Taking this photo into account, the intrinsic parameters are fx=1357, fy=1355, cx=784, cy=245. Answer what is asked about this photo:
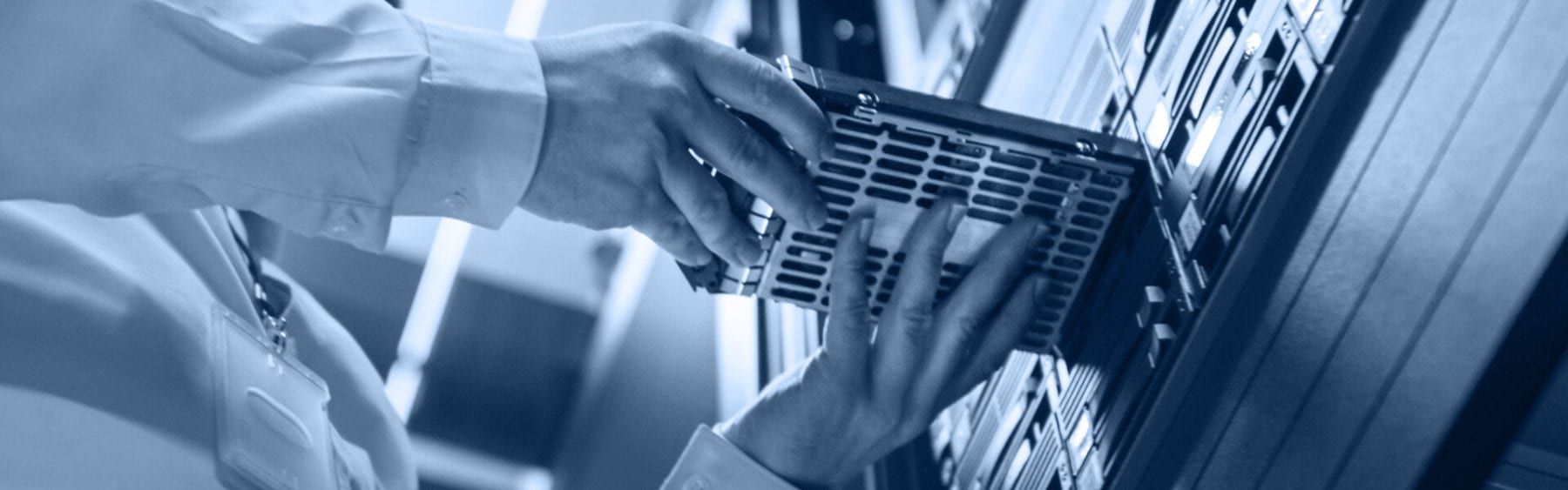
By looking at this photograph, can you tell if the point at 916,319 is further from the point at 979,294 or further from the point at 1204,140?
the point at 1204,140

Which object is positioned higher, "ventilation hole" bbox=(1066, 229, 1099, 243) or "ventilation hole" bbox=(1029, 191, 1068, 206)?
"ventilation hole" bbox=(1029, 191, 1068, 206)

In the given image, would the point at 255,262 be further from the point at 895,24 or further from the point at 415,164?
the point at 895,24

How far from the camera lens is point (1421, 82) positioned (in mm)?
641

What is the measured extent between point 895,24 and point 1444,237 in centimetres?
107

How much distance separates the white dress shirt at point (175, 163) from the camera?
0.75m

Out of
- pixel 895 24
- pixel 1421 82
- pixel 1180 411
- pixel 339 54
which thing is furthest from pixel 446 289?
pixel 1421 82

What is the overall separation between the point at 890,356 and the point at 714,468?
0.93 ft

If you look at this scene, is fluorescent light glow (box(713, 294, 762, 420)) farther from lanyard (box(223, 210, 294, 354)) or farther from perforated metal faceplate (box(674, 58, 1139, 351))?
perforated metal faceplate (box(674, 58, 1139, 351))

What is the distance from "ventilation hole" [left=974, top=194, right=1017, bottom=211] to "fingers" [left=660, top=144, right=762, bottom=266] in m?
0.15

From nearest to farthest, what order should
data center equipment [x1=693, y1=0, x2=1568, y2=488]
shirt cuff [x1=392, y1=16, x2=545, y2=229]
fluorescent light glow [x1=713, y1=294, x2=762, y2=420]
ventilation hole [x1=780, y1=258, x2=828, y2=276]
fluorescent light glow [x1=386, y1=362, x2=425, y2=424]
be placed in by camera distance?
data center equipment [x1=693, y1=0, x2=1568, y2=488], shirt cuff [x1=392, y1=16, x2=545, y2=229], ventilation hole [x1=780, y1=258, x2=828, y2=276], fluorescent light glow [x1=713, y1=294, x2=762, y2=420], fluorescent light glow [x1=386, y1=362, x2=425, y2=424]

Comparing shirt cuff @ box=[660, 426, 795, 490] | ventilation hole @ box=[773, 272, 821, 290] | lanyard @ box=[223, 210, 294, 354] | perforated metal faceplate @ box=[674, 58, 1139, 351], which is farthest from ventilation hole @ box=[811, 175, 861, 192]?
lanyard @ box=[223, 210, 294, 354]

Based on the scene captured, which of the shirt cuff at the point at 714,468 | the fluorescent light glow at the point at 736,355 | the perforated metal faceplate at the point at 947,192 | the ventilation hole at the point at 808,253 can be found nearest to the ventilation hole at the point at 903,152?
the perforated metal faceplate at the point at 947,192

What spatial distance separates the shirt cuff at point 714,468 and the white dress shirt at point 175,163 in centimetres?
39

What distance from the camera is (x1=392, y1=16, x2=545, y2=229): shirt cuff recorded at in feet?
2.75
